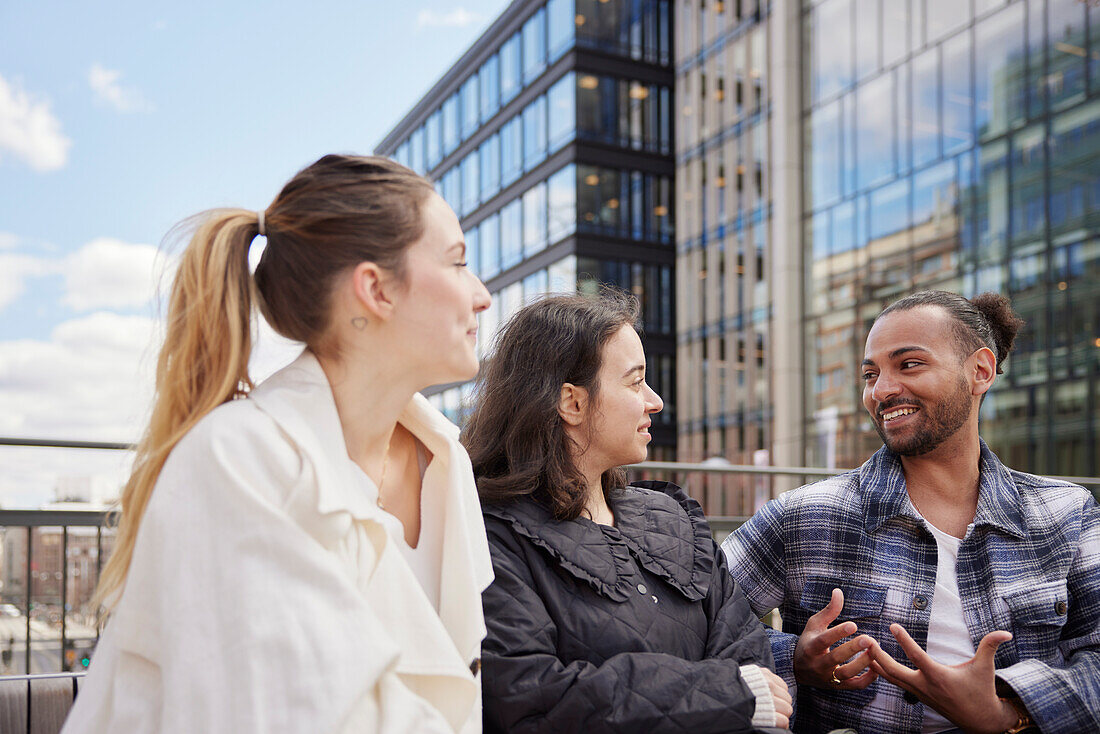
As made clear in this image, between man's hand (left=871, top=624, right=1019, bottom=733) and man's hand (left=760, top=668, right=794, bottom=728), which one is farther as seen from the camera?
man's hand (left=871, top=624, right=1019, bottom=733)

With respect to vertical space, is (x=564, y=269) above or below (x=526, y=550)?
above

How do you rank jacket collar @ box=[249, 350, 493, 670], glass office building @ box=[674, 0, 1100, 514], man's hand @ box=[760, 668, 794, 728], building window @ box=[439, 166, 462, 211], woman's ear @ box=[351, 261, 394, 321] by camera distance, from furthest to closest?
building window @ box=[439, 166, 462, 211] → glass office building @ box=[674, 0, 1100, 514] → man's hand @ box=[760, 668, 794, 728] → woman's ear @ box=[351, 261, 394, 321] → jacket collar @ box=[249, 350, 493, 670]

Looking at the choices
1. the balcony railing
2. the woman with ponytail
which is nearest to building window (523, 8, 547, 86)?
the balcony railing

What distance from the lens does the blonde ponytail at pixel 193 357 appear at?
1.62 metres

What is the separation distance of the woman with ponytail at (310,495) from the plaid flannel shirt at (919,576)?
4.52 feet

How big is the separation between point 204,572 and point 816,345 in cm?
2151

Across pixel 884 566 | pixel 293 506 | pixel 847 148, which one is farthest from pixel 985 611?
pixel 847 148

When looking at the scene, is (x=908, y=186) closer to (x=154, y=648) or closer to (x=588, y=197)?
(x=588, y=197)

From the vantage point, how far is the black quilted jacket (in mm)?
2008

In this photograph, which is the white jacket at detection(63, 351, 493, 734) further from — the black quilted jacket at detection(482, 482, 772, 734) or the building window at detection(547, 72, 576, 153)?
the building window at detection(547, 72, 576, 153)

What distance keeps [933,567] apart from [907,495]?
9.4 inches

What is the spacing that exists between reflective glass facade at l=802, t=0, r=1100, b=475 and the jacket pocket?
37.1 feet

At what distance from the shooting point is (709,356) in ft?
89.8

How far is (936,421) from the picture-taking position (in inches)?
115
